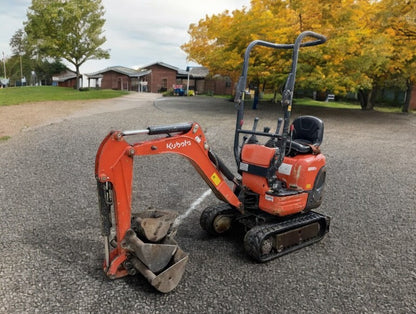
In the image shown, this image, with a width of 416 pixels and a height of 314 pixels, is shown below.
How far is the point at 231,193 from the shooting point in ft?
15.3

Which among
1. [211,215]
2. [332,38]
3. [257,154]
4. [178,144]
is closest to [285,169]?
[257,154]

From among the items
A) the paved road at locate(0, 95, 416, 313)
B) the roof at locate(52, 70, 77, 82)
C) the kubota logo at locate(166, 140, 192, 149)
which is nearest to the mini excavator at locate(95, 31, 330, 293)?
the kubota logo at locate(166, 140, 192, 149)

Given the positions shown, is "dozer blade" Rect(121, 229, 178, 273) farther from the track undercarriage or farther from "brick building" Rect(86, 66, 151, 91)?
"brick building" Rect(86, 66, 151, 91)

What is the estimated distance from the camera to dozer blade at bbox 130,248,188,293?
11.6 ft

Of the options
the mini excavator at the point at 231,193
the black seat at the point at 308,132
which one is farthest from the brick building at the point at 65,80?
the mini excavator at the point at 231,193

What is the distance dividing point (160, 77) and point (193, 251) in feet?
155

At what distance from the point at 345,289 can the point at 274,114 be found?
16.0 meters

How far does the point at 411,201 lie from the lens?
22.8ft

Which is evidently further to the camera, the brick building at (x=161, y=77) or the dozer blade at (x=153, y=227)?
the brick building at (x=161, y=77)

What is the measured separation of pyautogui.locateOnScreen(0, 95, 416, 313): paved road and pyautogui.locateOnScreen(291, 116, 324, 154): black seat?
1526 millimetres

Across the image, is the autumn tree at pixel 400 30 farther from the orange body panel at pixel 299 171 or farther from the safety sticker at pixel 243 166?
the safety sticker at pixel 243 166

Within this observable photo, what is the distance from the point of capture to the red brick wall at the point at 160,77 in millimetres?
49344

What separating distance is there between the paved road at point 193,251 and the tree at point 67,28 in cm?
3254

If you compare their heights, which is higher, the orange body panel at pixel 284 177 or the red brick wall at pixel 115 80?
the red brick wall at pixel 115 80
